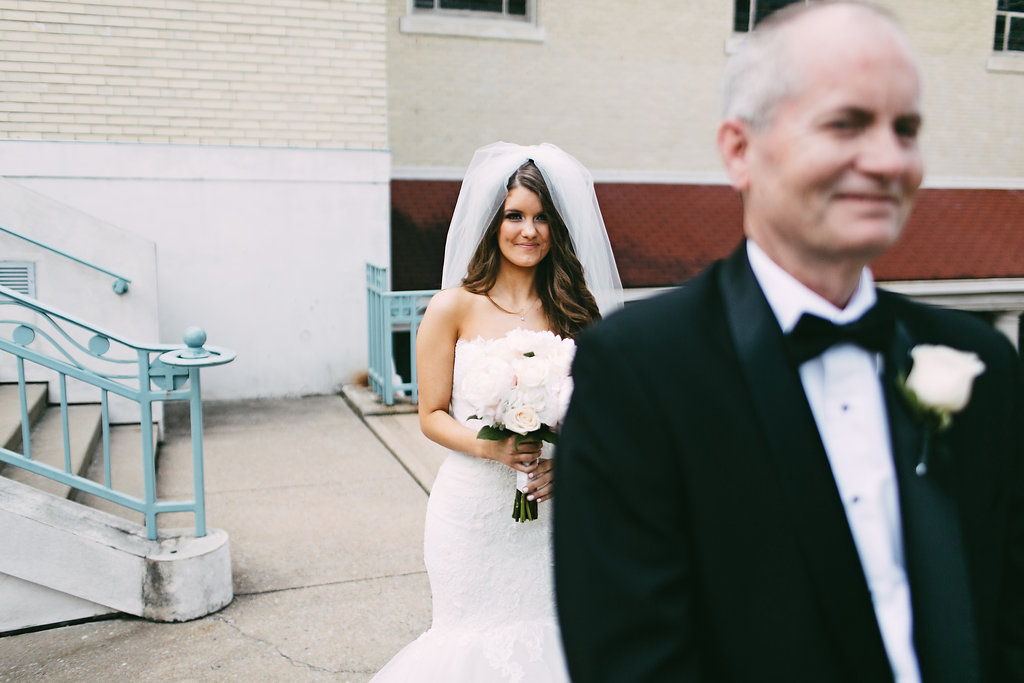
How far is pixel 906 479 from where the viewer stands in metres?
1.35

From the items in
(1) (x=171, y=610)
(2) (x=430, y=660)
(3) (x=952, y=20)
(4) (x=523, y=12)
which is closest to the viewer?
(2) (x=430, y=660)

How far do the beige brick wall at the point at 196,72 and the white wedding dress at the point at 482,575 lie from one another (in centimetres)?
671

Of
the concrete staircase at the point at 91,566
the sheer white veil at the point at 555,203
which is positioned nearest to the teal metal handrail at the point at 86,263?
the concrete staircase at the point at 91,566

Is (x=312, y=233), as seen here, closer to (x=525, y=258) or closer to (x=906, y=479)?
(x=525, y=258)

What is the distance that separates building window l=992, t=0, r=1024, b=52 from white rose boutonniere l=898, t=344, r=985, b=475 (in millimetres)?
16074

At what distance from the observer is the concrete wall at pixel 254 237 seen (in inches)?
342

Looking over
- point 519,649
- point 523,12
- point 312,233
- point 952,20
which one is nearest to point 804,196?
point 519,649

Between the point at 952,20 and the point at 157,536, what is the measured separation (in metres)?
14.9

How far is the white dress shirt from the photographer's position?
4.38 feet

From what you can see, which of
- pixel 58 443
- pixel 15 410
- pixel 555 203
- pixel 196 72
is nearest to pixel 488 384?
pixel 555 203

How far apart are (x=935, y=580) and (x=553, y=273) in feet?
7.51

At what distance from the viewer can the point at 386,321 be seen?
28.2 feet

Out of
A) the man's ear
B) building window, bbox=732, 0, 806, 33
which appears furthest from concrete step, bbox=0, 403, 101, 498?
building window, bbox=732, 0, 806, 33

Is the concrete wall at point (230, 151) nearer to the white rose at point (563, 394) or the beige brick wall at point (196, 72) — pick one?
the beige brick wall at point (196, 72)
